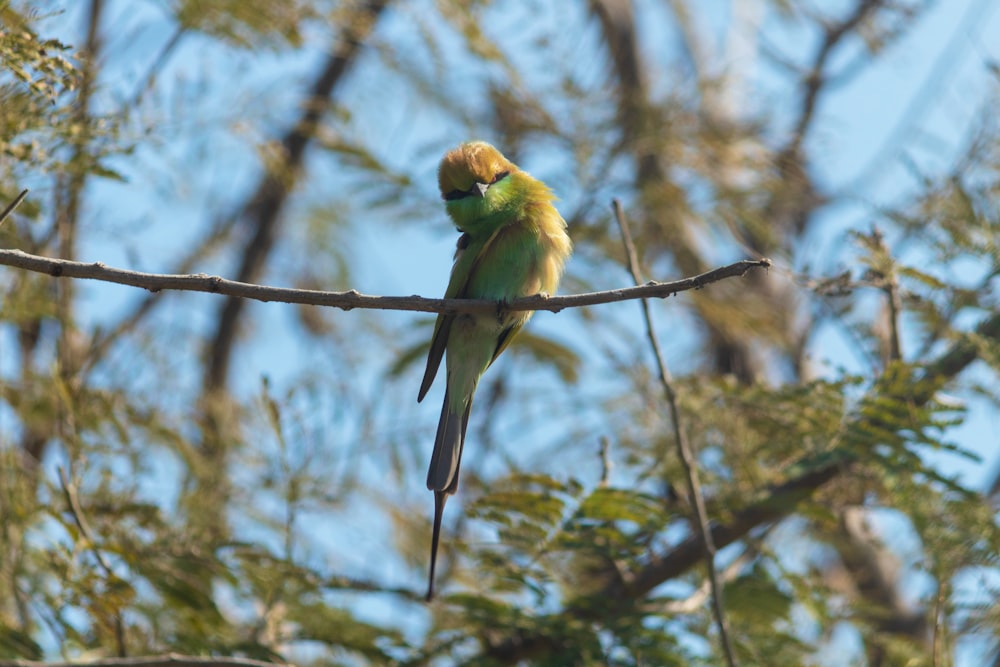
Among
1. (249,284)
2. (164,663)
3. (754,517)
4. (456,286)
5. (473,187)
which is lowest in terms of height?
(164,663)

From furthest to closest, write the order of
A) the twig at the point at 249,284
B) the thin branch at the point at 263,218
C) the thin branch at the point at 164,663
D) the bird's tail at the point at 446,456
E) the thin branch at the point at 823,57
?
1. the thin branch at the point at 823,57
2. the thin branch at the point at 263,218
3. the bird's tail at the point at 446,456
4. the thin branch at the point at 164,663
5. the twig at the point at 249,284

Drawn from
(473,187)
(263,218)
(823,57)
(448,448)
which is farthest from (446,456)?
(823,57)

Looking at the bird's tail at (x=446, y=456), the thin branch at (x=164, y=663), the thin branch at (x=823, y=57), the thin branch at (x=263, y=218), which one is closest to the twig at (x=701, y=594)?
the bird's tail at (x=446, y=456)

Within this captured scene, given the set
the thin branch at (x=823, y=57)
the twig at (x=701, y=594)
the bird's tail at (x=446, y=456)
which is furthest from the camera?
the thin branch at (x=823, y=57)

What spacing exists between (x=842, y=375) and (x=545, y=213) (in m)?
1.00

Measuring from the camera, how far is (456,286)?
332cm

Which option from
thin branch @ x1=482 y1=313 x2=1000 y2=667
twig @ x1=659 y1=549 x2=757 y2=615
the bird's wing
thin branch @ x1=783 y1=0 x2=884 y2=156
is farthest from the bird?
thin branch @ x1=783 y1=0 x2=884 y2=156

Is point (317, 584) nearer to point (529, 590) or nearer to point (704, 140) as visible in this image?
point (529, 590)

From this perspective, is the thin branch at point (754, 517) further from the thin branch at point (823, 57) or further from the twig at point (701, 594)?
the thin branch at point (823, 57)

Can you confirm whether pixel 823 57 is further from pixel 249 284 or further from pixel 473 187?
pixel 249 284

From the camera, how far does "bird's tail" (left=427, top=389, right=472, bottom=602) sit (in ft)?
9.32

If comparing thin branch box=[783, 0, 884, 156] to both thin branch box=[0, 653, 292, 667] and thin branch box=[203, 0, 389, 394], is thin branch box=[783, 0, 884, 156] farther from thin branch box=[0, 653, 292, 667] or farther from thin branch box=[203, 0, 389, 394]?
thin branch box=[0, 653, 292, 667]

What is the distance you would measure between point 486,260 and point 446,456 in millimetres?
643

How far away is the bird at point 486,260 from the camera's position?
3193 millimetres
